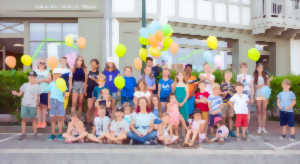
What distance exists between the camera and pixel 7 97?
8148 mm

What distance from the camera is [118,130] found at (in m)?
6.19

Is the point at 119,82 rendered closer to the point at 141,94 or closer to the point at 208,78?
the point at 141,94

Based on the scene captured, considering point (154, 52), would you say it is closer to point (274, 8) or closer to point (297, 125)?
point (297, 125)

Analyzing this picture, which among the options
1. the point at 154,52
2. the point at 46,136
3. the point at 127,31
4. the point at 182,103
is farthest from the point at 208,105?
the point at 127,31

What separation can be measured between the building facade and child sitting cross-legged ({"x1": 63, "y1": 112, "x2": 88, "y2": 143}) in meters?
5.74

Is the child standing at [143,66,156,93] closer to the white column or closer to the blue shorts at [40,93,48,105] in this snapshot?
the blue shorts at [40,93,48,105]

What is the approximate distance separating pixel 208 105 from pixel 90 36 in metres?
7.67

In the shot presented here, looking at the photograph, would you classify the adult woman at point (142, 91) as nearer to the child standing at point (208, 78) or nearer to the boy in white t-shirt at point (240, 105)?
the child standing at point (208, 78)

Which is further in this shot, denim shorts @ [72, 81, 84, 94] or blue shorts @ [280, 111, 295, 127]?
denim shorts @ [72, 81, 84, 94]

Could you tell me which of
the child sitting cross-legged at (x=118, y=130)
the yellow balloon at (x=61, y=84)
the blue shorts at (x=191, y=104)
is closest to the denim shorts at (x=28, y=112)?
the yellow balloon at (x=61, y=84)

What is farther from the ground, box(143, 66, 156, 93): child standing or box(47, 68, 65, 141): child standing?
box(143, 66, 156, 93): child standing

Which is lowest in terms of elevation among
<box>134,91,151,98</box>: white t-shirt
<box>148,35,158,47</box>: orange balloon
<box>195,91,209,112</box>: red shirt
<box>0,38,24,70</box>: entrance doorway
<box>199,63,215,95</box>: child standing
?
<box>195,91,209,112</box>: red shirt

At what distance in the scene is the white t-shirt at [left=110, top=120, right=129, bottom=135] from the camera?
6129mm

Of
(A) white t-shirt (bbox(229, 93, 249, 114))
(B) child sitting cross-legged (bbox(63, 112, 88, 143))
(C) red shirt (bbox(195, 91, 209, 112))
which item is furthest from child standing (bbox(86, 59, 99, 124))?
(A) white t-shirt (bbox(229, 93, 249, 114))
